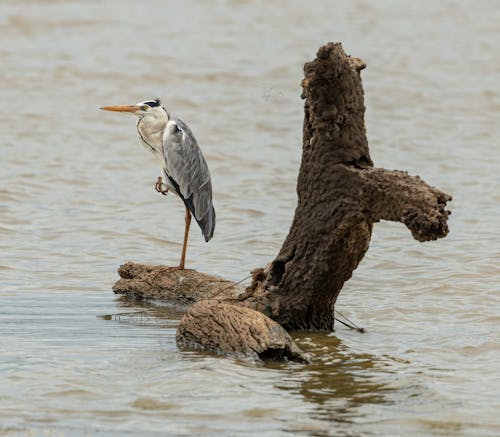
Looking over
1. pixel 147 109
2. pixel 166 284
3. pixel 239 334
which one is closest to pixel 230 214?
pixel 147 109

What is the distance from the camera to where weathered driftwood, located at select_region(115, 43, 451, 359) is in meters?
7.84

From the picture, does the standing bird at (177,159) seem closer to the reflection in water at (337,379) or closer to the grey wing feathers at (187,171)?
the grey wing feathers at (187,171)

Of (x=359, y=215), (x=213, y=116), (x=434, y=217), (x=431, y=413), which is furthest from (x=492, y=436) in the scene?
(x=213, y=116)

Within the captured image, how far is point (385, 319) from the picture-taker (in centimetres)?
964

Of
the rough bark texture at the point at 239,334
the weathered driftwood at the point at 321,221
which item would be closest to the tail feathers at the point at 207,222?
the weathered driftwood at the point at 321,221

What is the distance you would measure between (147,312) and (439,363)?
2.48 metres

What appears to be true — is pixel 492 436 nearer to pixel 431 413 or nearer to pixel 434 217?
pixel 431 413

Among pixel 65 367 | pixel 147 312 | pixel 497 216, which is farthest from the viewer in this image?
pixel 497 216

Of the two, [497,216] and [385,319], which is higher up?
[497,216]

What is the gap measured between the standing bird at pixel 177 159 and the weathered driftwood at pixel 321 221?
213 centimetres

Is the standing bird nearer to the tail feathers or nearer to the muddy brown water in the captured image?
the tail feathers

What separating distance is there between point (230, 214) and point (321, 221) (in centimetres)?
588

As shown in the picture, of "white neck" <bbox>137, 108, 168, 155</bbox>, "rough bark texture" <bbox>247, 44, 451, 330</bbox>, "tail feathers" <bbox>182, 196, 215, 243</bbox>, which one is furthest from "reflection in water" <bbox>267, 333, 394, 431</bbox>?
"white neck" <bbox>137, 108, 168, 155</bbox>

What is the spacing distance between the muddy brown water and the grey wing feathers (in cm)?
75
